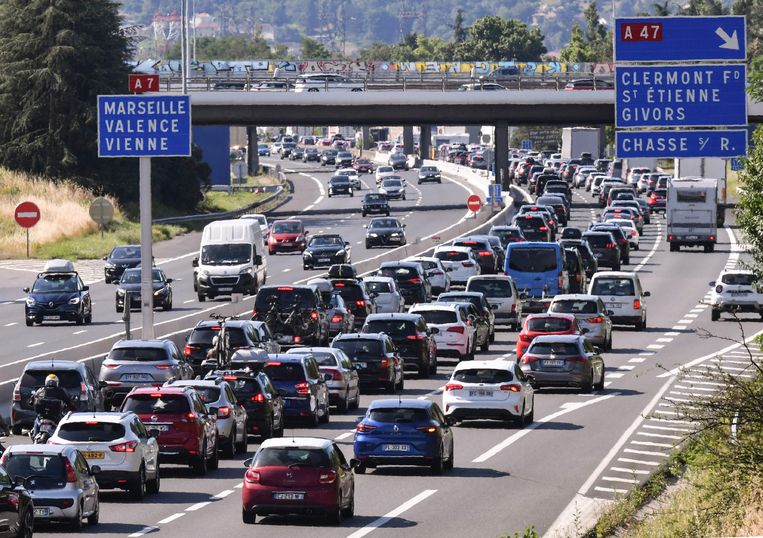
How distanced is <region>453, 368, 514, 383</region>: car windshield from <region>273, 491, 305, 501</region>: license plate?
11340mm

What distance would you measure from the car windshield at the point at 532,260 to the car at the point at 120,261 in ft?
55.8

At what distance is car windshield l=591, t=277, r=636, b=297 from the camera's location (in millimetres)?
55562

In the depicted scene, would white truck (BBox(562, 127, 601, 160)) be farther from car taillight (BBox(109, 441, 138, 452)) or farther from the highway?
car taillight (BBox(109, 441, 138, 452))

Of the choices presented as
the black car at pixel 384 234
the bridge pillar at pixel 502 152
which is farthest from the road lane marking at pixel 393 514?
the bridge pillar at pixel 502 152

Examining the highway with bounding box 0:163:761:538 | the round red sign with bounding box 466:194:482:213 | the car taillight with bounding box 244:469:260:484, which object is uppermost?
the round red sign with bounding box 466:194:482:213

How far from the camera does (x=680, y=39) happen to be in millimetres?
33781

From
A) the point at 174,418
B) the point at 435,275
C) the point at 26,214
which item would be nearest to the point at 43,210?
the point at 26,214

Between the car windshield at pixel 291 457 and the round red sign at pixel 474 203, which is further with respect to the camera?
the round red sign at pixel 474 203

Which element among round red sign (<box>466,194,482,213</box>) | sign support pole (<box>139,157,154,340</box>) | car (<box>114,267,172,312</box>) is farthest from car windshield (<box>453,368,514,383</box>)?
round red sign (<box>466,194,482,213</box>)

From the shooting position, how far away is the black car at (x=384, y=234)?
84688 mm

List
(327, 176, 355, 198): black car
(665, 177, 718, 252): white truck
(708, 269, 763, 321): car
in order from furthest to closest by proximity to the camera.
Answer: (327, 176, 355, 198): black car < (665, 177, 718, 252): white truck < (708, 269, 763, 321): car

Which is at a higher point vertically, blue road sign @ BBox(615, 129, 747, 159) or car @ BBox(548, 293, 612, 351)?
blue road sign @ BBox(615, 129, 747, 159)

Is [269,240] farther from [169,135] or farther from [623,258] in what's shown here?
[169,135]

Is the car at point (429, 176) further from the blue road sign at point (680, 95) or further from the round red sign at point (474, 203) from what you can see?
the blue road sign at point (680, 95)
